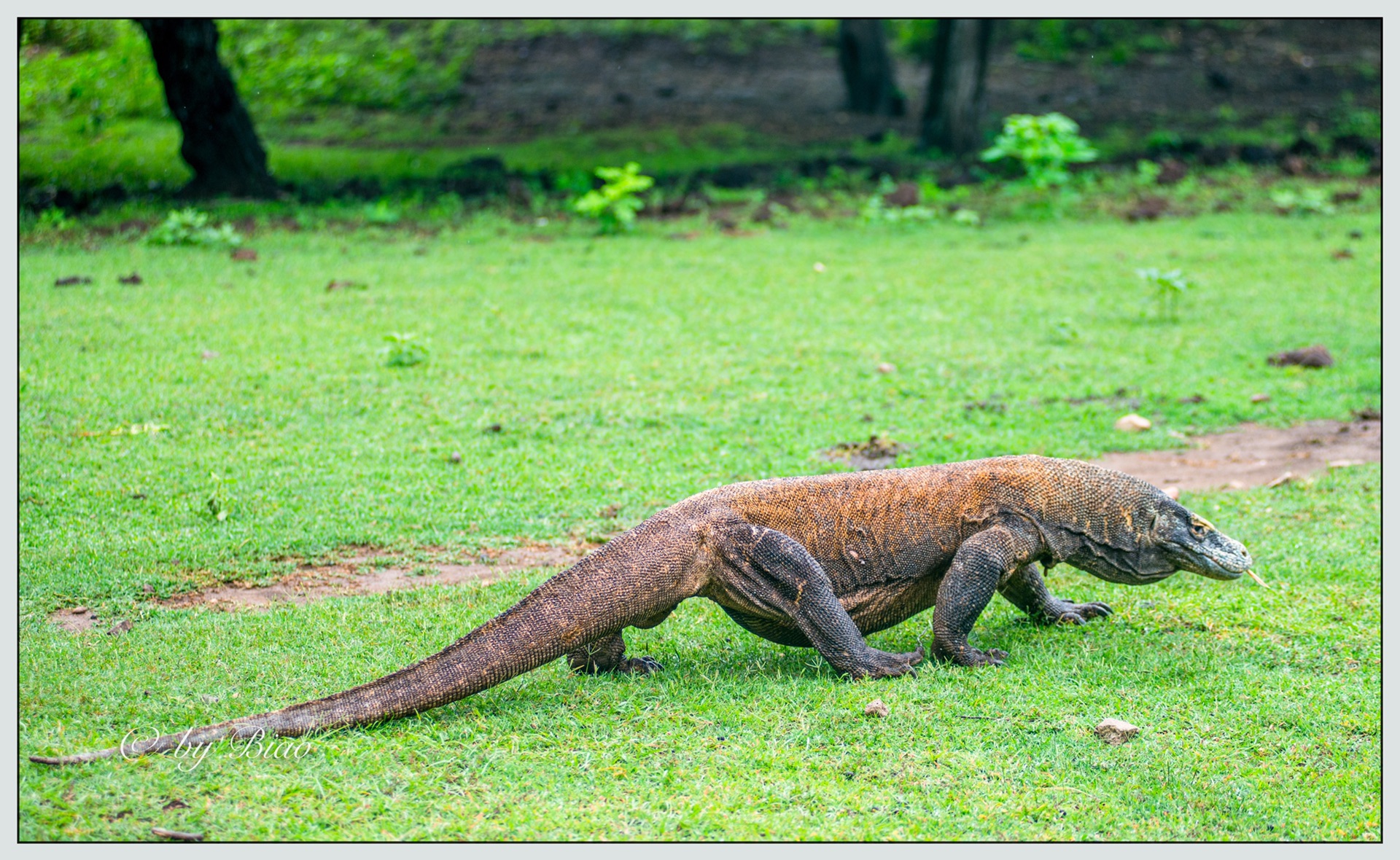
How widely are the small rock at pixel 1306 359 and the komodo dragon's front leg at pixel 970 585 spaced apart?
5.42 metres

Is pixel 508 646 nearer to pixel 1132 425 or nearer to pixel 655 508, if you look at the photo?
pixel 655 508

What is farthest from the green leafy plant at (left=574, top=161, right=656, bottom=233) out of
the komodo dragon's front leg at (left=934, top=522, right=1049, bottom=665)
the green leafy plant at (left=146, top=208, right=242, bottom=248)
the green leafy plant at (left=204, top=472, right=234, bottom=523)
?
the komodo dragon's front leg at (left=934, top=522, right=1049, bottom=665)

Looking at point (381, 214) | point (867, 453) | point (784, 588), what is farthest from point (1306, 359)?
point (381, 214)

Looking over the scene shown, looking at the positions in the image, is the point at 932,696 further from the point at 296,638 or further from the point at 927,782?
the point at 296,638

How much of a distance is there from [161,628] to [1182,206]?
12.4 m

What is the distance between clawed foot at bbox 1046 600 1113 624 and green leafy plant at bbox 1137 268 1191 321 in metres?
5.30

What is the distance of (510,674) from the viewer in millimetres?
3799

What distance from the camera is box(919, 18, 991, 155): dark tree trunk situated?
16469 millimetres

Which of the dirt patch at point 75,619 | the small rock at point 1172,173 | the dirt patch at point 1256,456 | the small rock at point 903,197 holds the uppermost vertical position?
the dirt patch at point 75,619

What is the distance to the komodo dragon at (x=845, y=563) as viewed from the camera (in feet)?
12.5

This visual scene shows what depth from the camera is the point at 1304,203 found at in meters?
13.8

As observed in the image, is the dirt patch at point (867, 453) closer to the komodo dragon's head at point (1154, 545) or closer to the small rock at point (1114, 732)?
the komodo dragon's head at point (1154, 545)

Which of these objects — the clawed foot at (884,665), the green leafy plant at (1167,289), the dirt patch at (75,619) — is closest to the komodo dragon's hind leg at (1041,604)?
the clawed foot at (884,665)

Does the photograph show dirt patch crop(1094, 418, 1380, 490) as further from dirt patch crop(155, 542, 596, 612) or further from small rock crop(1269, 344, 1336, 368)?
dirt patch crop(155, 542, 596, 612)
